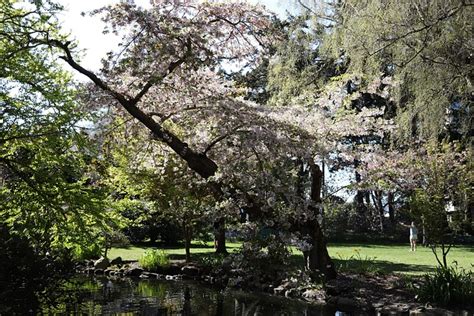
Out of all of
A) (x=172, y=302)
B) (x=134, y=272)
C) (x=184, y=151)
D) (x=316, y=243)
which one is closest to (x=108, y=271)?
(x=134, y=272)

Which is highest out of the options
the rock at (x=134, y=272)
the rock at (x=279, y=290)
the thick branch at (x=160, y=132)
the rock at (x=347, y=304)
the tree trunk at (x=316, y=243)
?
the thick branch at (x=160, y=132)

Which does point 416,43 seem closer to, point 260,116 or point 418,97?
point 418,97

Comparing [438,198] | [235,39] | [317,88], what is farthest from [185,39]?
[438,198]

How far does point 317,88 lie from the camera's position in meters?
10.8

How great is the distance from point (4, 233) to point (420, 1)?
19.8ft

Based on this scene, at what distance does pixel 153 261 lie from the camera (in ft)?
47.1

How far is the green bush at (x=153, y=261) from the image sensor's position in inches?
563

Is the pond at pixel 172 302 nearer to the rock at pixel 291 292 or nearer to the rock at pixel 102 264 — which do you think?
the rock at pixel 291 292

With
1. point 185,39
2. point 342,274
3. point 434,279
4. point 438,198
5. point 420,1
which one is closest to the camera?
point 420,1

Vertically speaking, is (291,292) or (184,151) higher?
(184,151)

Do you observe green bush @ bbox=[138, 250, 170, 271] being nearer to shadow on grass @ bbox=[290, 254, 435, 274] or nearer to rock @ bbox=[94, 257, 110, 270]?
rock @ bbox=[94, 257, 110, 270]

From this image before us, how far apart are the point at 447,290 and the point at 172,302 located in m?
5.25

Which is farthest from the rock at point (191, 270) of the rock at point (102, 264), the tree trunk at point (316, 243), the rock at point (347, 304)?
the rock at point (347, 304)

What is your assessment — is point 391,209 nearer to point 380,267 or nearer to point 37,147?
point 380,267
